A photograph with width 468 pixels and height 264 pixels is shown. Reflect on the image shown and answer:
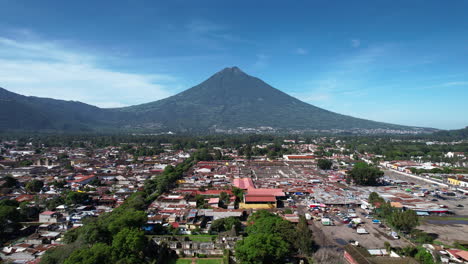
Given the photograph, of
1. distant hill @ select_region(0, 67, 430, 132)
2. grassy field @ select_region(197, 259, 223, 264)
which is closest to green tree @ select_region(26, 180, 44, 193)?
grassy field @ select_region(197, 259, 223, 264)

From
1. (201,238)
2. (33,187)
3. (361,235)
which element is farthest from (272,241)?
(33,187)

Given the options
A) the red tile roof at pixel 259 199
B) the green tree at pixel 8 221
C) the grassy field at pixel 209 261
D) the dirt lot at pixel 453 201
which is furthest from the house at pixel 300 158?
the green tree at pixel 8 221

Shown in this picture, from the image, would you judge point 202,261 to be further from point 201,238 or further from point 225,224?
point 225,224

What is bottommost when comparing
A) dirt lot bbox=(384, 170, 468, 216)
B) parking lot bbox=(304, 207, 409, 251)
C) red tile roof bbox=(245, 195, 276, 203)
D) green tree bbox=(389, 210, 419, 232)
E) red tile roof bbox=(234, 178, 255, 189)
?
parking lot bbox=(304, 207, 409, 251)

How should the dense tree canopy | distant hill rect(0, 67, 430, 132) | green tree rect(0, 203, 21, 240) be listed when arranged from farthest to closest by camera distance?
1. distant hill rect(0, 67, 430, 132)
2. green tree rect(0, 203, 21, 240)
3. the dense tree canopy

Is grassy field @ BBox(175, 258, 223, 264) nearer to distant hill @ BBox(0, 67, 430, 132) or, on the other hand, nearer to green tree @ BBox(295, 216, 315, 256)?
green tree @ BBox(295, 216, 315, 256)

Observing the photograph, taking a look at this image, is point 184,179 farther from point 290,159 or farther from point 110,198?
point 290,159

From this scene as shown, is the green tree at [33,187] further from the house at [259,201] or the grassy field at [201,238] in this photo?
the house at [259,201]

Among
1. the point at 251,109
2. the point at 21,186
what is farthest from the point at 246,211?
the point at 251,109

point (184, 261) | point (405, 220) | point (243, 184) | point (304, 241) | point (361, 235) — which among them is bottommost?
point (184, 261)
